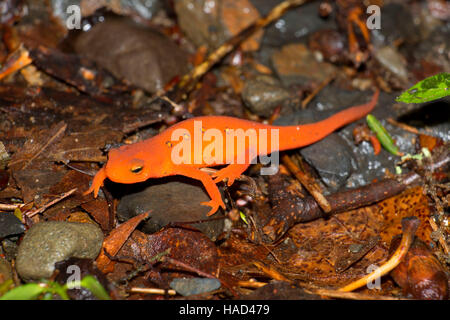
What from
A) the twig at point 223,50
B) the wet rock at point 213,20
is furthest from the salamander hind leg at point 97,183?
the wet rock at point 213,20

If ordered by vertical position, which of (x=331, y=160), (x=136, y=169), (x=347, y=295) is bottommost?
(x=347, y=295)

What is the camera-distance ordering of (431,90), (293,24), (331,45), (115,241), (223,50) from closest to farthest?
(115,241) → (431,90) → (223,50) → (331,45) → (293,24)

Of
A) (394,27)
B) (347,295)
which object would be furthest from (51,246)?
(394,27)

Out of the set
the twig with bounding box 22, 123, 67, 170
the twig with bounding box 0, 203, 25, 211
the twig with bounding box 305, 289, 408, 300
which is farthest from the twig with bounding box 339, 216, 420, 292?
the twig with bounding box 22, 123, 67, 170

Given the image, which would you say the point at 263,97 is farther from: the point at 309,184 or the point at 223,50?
the point at 309,184

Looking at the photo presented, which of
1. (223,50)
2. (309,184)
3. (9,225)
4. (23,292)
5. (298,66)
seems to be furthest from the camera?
(298,66)

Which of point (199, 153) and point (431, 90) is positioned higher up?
point (431, 90)
